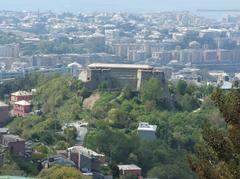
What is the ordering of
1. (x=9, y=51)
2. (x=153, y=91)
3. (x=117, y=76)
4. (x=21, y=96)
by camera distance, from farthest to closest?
(x=9, y=51)
(x=21, y=96)
(x=117, y=76)
(x=153, y=91)

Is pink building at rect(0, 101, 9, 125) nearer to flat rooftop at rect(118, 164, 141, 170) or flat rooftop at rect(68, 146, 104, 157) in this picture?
flat rooftop at rect(68, 146, 104, 157)

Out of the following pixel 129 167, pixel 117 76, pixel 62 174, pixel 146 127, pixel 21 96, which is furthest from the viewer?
pixel 21 96

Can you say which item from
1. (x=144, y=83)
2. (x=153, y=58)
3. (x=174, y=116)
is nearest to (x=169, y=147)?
(x=174, y=116)

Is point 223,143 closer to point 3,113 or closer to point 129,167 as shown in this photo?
point 129,167

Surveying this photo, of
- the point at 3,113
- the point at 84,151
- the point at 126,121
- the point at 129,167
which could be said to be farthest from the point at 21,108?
the point at 129,167

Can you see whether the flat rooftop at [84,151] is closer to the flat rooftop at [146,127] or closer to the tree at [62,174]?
the tree at [62,174]

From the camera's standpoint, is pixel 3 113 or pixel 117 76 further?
pixel 117 76

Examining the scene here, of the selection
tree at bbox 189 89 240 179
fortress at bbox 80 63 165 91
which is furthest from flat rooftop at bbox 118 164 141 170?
tree at bbox 189 89 240 179

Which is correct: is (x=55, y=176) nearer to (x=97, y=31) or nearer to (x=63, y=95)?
(x=63, y=95)
